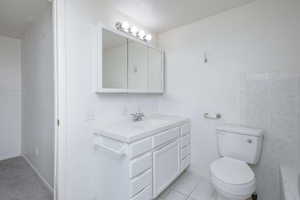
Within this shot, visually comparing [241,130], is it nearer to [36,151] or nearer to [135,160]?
[135,160]

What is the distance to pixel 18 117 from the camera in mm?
2902

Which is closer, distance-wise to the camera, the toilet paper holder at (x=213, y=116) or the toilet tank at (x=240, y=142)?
the toilet tank at (x=240, y=142)

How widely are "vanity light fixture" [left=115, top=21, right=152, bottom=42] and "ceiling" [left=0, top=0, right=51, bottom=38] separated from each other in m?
0.88

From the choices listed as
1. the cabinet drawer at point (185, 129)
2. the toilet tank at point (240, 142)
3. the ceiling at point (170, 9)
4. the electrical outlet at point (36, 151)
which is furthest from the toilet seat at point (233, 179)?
the electrical outlet at point (36, 151)

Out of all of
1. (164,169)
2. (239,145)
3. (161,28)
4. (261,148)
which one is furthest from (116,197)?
(161,28)

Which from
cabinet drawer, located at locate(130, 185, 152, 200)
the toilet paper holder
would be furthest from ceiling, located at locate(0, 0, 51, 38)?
the toilet paper holder

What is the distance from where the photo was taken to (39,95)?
2.08m

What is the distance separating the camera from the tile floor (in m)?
1.72

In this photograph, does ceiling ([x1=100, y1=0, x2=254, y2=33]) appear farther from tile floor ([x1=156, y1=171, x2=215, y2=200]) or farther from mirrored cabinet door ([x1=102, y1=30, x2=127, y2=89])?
tile floor ([x1=156, y1=171, x2=215, y2=200])

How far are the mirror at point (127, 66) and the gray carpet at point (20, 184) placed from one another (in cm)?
155

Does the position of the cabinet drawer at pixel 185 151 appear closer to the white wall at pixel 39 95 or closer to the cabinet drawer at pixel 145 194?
the cabinet drawer at pixel 145 194

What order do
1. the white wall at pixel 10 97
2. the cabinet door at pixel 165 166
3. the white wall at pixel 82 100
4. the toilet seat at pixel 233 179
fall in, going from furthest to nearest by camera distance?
the white wall at pixel 10 97 < the cabinet door at pixel 165 166 < the white wall at pixel 82 100 < the toilet seat at pixel 233 179

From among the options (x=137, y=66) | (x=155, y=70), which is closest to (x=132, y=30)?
(x=137, y=66)

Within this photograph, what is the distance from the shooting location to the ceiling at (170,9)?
1693 mm
